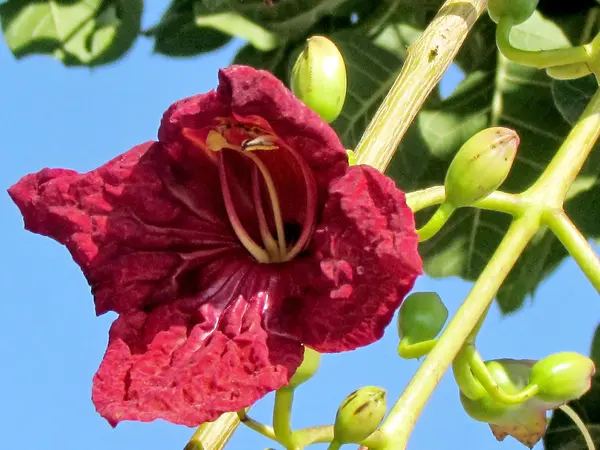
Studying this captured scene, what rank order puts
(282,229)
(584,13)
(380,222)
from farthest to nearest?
(584,13) → (282,229) → (380,222)

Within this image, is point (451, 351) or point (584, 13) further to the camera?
point (584, 13)

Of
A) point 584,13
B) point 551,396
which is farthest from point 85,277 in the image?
point 584,13

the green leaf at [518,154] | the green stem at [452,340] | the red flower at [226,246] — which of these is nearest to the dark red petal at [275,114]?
the red flower at [226,246]

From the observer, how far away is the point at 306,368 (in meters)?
0.53

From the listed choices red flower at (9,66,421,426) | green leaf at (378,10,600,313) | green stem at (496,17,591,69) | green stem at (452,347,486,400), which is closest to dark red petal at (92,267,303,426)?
red flower at (9,66,421,426)

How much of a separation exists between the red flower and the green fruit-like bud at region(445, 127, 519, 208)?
61mm

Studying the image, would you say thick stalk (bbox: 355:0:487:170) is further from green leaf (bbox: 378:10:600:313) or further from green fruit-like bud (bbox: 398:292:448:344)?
green leaf (bbox: 378:10:600:313)

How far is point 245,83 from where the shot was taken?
0.48 m

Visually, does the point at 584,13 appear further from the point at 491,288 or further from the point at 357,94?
the point at 491,288

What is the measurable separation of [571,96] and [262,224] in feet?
1.18

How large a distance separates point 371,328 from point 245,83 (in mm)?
137

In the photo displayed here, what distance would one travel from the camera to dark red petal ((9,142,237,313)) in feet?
1.80

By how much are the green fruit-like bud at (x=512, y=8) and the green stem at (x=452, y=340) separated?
150 millimetres

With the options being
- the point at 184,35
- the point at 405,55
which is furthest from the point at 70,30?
the point at 405,55
